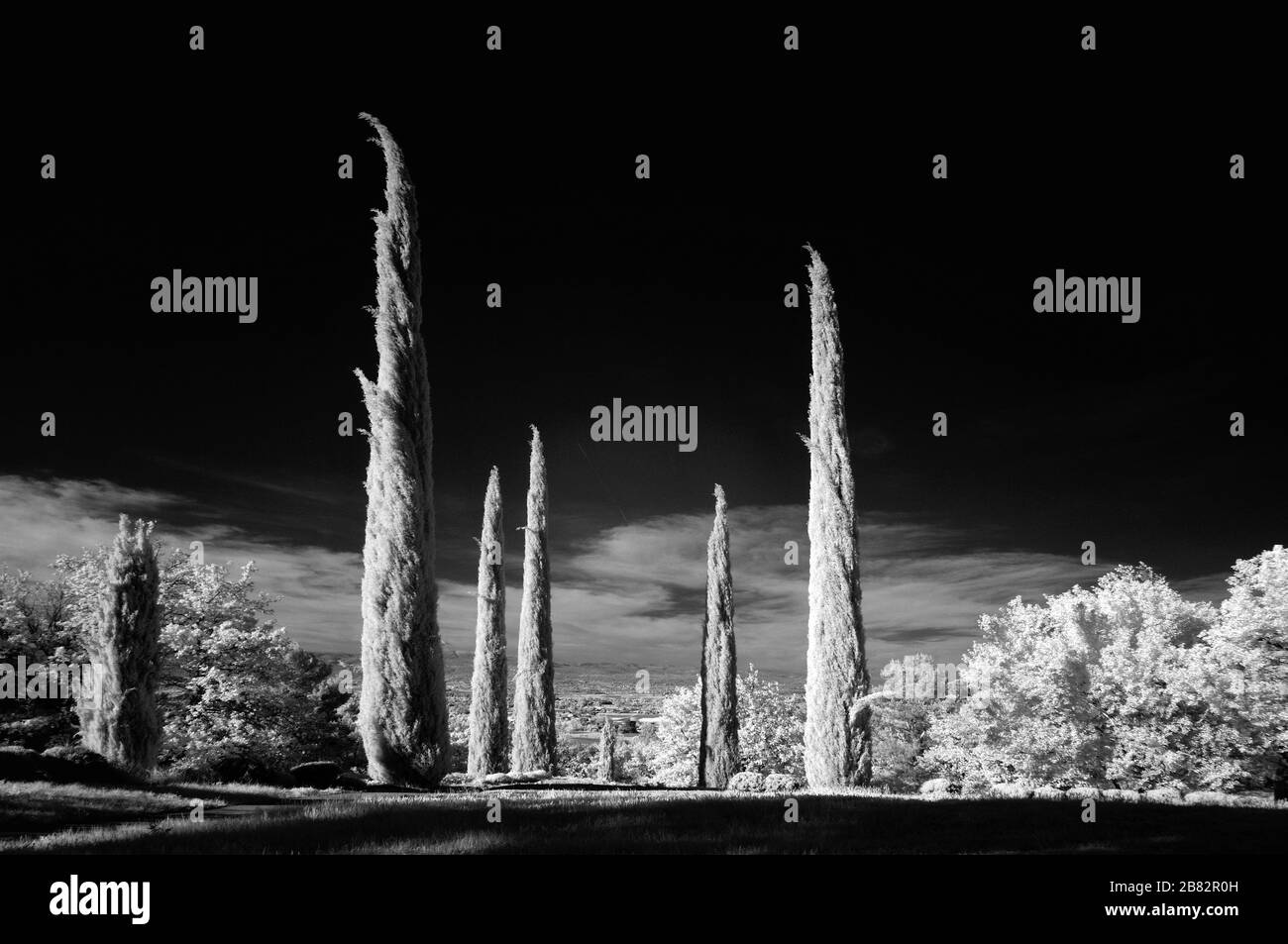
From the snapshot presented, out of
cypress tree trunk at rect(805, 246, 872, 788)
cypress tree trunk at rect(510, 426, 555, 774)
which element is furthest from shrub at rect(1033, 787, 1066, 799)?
cypress tree trunk at rect(510, 426, 555, 774)

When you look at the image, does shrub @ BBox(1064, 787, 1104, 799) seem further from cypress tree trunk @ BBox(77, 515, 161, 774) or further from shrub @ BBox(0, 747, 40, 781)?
cypress tree trunk @ BBox(77, 515, 161, 774)

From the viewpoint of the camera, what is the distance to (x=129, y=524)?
18562 mm

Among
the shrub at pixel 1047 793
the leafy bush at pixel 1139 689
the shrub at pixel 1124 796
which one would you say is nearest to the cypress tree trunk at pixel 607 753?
the leafy bush at pixel 1139 689

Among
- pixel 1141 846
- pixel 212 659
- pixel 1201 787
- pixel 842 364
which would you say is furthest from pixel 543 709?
pixel 1141 846

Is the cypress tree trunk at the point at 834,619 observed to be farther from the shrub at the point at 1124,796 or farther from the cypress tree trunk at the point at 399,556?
the cypress tree trunk at the point at 399,556

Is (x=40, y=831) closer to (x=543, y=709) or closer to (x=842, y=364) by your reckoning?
(x=842, y=364)

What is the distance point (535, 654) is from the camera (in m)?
32.2

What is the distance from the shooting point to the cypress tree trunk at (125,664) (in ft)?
58.3

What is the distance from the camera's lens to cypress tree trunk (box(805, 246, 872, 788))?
20891mm

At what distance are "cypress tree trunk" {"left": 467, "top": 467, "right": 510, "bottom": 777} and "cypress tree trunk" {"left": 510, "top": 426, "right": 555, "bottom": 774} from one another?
85 cm

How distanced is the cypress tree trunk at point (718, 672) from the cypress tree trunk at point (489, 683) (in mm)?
8302

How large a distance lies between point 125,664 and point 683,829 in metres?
15.5
